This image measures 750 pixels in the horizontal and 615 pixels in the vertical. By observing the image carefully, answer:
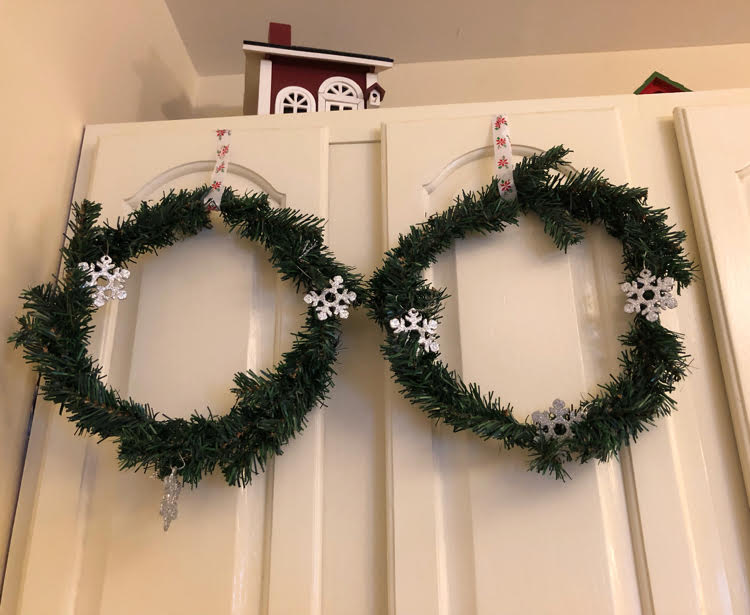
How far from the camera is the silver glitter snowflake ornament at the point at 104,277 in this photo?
83 cm

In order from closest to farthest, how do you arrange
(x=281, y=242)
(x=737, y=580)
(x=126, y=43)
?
(x=737, y=580)
(x=281, y=242)
(x=126, y=43)

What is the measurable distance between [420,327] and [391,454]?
0.59 feet

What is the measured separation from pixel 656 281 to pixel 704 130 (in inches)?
11.5

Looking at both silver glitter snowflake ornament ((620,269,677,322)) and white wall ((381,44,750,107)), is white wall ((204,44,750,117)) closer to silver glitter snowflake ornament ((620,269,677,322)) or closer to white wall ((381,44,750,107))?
white wall ((381,44,750,107))

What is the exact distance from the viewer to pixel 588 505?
2.48ft

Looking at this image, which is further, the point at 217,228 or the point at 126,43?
the point at 126,43

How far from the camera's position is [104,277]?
33.8 inches

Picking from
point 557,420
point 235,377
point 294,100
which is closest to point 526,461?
point 557,420

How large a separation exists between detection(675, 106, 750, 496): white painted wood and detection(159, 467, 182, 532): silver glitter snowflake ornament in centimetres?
75

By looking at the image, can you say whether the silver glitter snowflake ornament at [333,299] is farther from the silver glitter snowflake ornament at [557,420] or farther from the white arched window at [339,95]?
the white arched window at [339,95]

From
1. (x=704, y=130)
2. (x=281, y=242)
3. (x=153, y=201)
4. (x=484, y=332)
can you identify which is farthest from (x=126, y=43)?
(x=704, y=130)

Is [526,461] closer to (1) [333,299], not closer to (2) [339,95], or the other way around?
(1) [333,299]

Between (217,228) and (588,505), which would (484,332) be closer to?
(588,505)

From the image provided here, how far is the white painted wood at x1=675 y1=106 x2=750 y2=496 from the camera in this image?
0.79 meters
